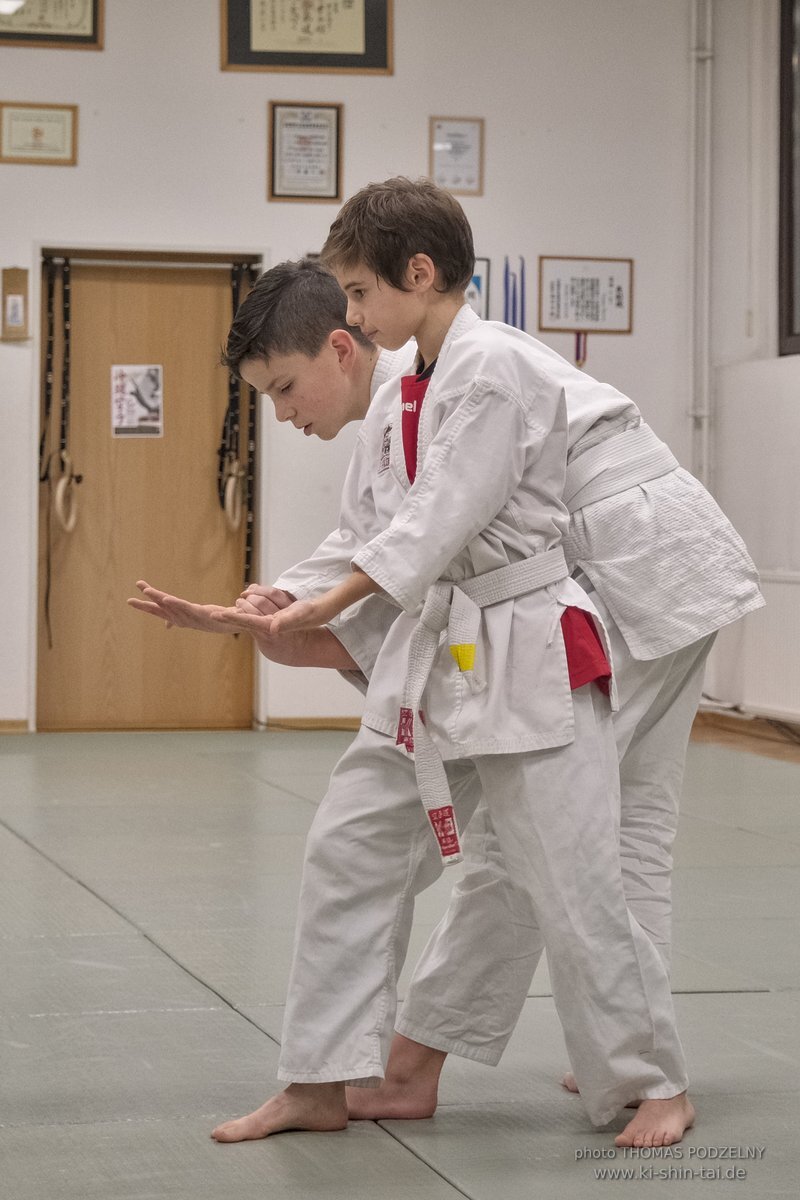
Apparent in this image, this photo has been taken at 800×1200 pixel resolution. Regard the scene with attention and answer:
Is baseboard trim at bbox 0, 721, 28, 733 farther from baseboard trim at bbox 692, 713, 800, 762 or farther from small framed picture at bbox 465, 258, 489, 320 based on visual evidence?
baseboard trim at bbox 692, 713, 800, 762

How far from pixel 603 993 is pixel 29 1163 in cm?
74

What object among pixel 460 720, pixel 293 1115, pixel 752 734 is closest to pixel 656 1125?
pixel 293 1115

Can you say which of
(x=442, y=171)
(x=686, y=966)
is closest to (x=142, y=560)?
(x=442, y=171)

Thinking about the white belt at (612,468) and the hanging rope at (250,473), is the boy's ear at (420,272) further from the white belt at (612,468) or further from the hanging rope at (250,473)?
the hanging rope at (250,473)

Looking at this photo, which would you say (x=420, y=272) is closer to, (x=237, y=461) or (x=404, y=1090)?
(x=404, y=1090)

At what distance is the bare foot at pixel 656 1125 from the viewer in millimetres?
2006

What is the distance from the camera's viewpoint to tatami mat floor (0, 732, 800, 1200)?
1.94m

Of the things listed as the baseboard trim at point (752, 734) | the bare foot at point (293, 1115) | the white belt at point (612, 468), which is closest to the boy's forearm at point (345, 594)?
the white belt at point (612, 468)

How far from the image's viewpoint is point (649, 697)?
7.03 feet

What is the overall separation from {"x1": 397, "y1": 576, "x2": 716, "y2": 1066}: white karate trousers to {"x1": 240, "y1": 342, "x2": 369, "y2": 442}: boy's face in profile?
0.44 meters

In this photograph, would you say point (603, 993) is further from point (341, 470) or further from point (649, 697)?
point (341, 470)

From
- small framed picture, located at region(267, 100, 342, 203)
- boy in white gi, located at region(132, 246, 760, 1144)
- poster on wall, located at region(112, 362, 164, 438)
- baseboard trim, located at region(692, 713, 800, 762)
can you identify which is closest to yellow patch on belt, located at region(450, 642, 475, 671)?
boy in white gi, located at region(132, 246, 760, 1144)

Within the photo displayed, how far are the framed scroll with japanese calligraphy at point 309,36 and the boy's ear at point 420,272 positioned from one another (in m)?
5.10

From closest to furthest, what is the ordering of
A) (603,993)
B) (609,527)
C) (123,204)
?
(603,993) → (609,527) → (123,204)
